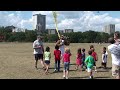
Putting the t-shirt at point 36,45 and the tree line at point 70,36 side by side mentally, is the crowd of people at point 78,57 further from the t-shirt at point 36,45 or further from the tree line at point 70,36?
the tree line at point 70,36

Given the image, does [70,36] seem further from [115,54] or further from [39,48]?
[115,54]

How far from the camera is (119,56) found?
7414mm

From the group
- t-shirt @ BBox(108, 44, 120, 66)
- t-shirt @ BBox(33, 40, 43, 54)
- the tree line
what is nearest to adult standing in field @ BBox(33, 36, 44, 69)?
t-shirt @ BBox(33, 40, 43, 54)

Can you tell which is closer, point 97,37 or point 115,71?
point 115,71

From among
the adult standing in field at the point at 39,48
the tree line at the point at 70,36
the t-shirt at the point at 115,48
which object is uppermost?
A: the t-shirt at the point at 115,48

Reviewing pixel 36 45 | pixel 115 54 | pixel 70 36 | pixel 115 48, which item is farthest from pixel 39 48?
pixel 70 36

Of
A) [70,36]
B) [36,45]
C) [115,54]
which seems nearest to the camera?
[115,54]

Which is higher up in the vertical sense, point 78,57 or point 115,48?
point 115,48

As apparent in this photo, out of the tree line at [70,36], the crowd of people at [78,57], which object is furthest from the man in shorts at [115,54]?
the tree line at [70,36]
